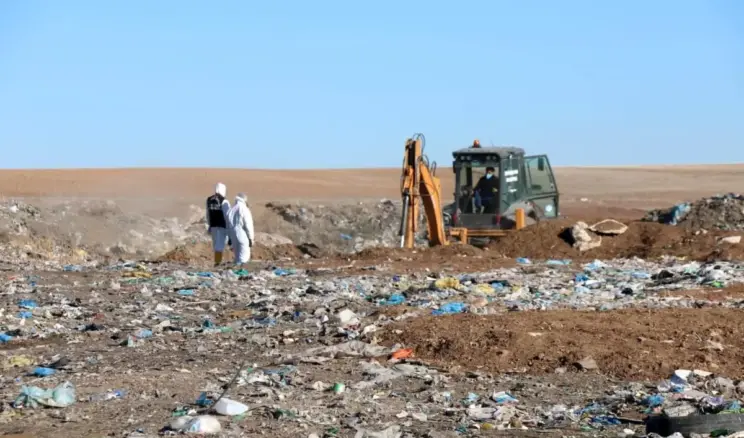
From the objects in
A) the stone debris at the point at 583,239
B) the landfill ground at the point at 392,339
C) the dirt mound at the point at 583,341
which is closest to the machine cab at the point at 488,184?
the landfill ground at the point at 392,339

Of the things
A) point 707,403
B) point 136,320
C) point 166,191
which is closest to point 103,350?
point 136,320

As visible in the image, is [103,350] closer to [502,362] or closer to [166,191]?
[502,362]

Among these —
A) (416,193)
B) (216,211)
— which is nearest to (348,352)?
(216,211)

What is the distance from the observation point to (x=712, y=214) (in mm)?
24406

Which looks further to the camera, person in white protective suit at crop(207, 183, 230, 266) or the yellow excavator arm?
the yellow excavator arm

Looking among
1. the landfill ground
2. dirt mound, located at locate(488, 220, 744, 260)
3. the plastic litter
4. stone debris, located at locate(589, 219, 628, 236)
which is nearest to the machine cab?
dirt mound, located at locate(488, 220, 744, 260)

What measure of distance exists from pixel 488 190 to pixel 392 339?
39.5 feet

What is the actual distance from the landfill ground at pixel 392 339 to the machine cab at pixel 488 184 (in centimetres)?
106

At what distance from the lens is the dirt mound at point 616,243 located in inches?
771

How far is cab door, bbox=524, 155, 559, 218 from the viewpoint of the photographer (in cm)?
2203

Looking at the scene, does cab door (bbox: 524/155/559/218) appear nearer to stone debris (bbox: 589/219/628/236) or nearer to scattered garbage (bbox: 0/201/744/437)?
stone debris (bbox: 589/219/628/236)

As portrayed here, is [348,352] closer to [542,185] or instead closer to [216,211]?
[216,211]

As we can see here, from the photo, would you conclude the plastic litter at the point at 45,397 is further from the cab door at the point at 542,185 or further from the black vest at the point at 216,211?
the cab door at the point at 542,185

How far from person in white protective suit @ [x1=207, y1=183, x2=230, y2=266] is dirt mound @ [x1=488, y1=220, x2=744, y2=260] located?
4.82m
